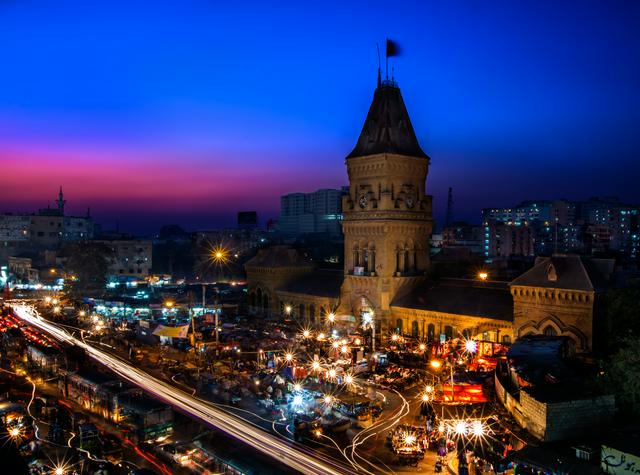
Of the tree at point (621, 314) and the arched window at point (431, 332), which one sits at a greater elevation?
the tree at point (621, 314)

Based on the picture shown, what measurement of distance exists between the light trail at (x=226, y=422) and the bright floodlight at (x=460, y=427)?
5512mm

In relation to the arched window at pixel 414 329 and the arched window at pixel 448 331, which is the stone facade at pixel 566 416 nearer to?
the arched window at pixel 448 331

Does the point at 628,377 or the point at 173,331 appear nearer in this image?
the point at 628,377

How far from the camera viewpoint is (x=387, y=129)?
4972 cm

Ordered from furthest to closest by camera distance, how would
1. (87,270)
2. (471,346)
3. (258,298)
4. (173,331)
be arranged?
(87,270)
(258,298)
(173,331)
(471,346)

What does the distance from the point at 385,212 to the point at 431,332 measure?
11.5m

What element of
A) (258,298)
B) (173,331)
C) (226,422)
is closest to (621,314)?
(226,422)

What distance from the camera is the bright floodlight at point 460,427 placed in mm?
23938

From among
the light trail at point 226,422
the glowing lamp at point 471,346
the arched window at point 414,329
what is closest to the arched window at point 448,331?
the arched window at point 414,329

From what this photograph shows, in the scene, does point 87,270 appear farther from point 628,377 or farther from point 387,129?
point 628,377

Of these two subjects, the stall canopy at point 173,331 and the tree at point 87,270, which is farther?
the tree at point 87,270

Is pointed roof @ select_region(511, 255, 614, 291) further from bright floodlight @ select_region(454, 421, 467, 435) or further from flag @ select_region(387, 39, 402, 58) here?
flag @ select_region(387, 39, 402, 58)

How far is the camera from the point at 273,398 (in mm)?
30922

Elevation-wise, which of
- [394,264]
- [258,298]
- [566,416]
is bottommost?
[258,298]
